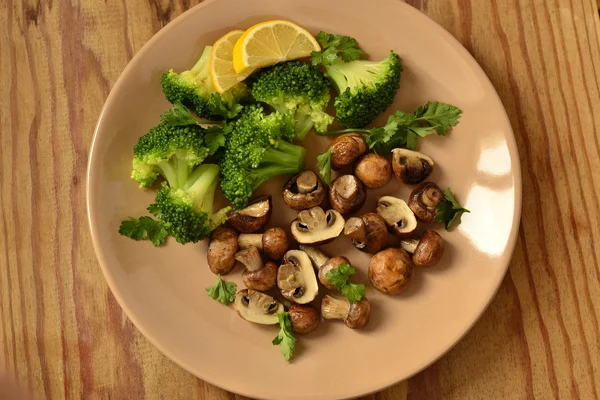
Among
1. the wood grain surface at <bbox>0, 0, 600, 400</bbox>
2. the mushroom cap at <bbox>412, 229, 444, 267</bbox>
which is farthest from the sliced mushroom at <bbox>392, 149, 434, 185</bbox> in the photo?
the wood grain surface at <bbox>0, 0, 600, 400</bbox>

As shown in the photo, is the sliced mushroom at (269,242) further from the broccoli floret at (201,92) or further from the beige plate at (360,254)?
the broccoli floret at (201,92)

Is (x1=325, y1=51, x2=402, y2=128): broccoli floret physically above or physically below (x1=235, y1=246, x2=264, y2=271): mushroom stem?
above

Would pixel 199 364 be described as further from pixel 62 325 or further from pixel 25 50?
pixel 25 50

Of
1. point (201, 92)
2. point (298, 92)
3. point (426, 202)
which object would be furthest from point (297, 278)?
point (201, 92)

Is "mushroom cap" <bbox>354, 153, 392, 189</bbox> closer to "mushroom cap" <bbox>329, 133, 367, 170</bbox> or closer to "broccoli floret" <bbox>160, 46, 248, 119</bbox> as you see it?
"mushroom cap" <bbox>329, 133, 367, 170</bbox>

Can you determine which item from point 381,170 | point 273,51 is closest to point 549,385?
point 381,170

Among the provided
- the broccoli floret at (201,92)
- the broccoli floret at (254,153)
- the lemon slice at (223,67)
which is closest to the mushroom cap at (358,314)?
the broccoli floret at (254,153)

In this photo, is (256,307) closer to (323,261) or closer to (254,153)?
(323,261)
